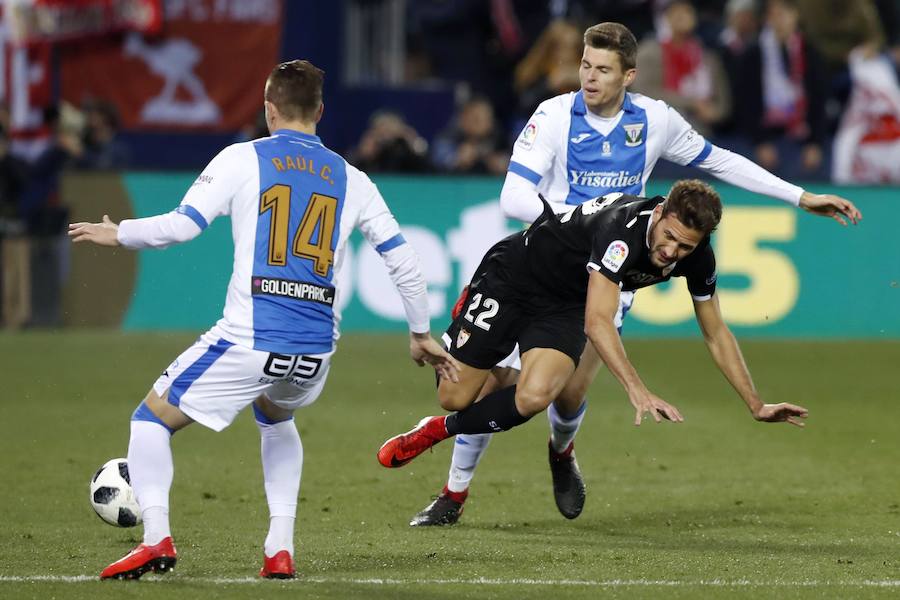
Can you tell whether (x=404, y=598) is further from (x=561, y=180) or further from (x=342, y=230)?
(x=561, y=180)

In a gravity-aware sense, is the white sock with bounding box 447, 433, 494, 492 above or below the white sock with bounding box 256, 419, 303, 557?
below

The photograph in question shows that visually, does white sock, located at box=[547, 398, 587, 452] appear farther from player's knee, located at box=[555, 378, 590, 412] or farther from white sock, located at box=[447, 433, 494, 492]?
white sock, located at box=[447, 433, 494, 492]

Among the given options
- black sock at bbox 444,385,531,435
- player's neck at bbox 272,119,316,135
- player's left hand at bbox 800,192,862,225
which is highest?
player's neck at bbox 272,119,316,135

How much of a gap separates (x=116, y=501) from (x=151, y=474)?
0.62 meters

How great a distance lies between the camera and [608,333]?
6590mm

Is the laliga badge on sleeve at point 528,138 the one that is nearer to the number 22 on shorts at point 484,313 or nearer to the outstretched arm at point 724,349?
the number 22 on shorts at point 484,313

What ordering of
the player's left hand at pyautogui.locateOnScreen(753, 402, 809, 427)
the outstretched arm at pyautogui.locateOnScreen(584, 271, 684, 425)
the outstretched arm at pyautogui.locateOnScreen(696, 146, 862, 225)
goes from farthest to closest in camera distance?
the outstretched arm at pyautogui.locateOnScreen(696, 146, 862, 225) → the player's left hand at pyautogui.locateOnScreen(753, 402, 809, 427) → the outstretched arm at pyautogui.locateOnScreen(584, 271, 684, 425)

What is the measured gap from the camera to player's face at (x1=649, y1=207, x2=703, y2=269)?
6.45m

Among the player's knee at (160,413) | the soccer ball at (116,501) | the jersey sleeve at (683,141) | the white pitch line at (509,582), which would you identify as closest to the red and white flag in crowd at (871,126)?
the jersey sleeve at (683,141)

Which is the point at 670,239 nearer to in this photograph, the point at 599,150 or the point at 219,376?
the point at 599,150

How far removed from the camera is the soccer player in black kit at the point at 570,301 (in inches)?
257

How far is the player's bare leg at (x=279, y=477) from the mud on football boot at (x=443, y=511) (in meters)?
1.43

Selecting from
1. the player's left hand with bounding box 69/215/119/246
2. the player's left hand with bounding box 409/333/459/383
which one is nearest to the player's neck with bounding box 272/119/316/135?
the player's left hand with bounding box 69/215/119/246

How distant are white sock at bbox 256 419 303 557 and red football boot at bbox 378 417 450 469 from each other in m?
1.14
